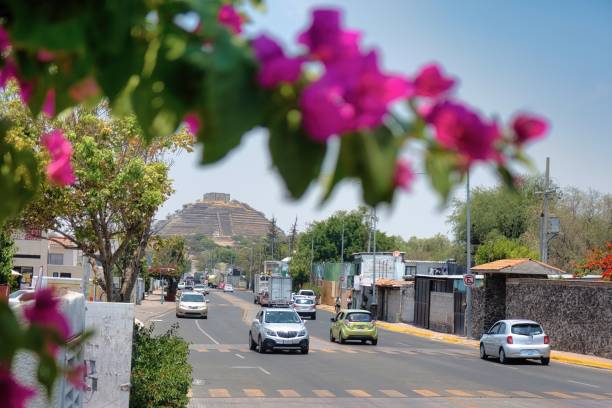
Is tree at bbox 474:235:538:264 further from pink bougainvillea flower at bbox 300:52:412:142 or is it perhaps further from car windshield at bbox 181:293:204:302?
pink bougainvillea flower at bbox 300:52:412:142

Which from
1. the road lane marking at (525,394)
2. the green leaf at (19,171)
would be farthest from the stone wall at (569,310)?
the green leaf at (19,171)

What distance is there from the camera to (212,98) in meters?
1.32

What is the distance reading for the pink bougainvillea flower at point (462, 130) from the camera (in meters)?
1.35

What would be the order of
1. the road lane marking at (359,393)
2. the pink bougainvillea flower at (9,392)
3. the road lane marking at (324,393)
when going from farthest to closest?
the road lane marking at (359,393), the road lane marking at (324,393), the pink bougainvillea flower at (9,392)

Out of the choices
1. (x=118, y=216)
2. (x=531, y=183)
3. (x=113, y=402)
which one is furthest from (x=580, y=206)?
(x=113, y=402)

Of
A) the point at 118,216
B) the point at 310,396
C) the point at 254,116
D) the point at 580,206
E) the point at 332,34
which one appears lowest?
the point at 310,396

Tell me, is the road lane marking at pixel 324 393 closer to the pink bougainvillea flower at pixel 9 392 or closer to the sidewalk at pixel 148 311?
the pink bougainvillea flower at pixel 9 392

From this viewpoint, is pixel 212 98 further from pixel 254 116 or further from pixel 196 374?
pixel 196 374

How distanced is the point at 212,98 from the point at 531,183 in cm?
7410

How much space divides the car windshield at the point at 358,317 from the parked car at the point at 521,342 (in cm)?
816

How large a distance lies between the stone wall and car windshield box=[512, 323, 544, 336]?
503 centimetres

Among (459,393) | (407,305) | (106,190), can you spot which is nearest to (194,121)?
(106,190)

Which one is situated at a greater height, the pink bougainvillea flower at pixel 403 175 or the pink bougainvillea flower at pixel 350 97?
the pink bougainvillea flower at pixel 350 97

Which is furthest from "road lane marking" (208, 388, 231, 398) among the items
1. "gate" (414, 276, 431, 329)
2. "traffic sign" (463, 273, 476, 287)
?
"gate" (414, 276, 431, 329)
